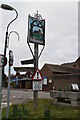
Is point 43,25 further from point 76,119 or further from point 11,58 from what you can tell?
point 76,119

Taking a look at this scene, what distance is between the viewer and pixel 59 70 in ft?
137

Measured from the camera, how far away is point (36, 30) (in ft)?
32.3

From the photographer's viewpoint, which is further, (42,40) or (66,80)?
(66,80)

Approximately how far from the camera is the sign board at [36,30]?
31.6ft

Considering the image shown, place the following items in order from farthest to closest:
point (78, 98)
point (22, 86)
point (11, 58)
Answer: point (22, 86) → point (78, 98) → point (11, 58)

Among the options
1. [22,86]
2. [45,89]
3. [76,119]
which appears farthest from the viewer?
[22,86]

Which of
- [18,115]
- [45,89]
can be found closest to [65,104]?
[18,115]

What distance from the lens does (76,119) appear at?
7320mm

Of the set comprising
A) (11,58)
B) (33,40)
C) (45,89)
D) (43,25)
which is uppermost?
(43,25)

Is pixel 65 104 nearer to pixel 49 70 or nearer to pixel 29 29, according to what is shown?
pixel 29 29

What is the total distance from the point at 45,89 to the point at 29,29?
31.2m

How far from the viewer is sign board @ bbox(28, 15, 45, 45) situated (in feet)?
31.6

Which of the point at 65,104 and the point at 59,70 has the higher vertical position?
the point at 59,70

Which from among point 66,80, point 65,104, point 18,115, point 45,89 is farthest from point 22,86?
point 18,115
